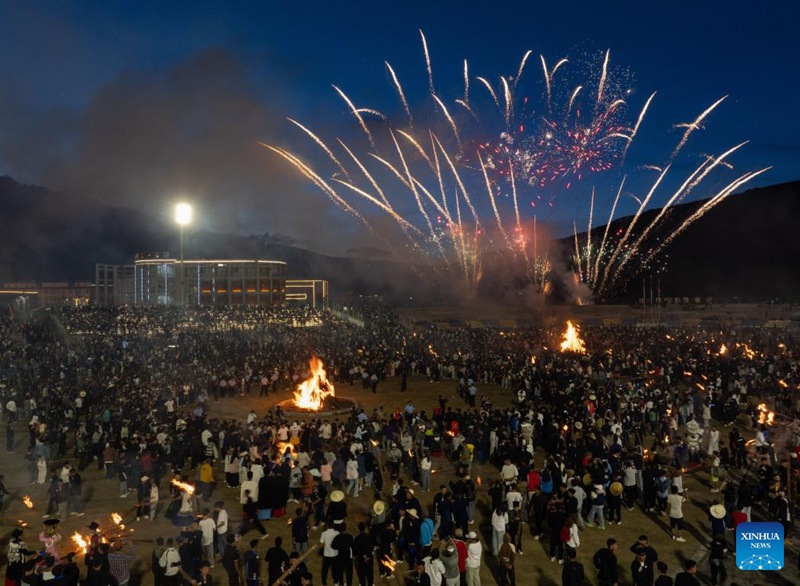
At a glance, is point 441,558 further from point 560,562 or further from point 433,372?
point 433,372

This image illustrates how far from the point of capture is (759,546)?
A: 8750 mm

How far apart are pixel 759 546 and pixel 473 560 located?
4127 mm

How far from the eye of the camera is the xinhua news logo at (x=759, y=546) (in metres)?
8.65

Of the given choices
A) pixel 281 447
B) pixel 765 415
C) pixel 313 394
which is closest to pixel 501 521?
pixel 281 447

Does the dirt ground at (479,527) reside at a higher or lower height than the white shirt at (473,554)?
lower

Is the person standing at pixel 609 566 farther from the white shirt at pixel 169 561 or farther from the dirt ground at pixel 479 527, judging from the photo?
the white shirt at pixel 169 561

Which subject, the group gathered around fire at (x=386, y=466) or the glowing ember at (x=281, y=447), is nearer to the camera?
the group gathered around fire at (x=386, y=466)

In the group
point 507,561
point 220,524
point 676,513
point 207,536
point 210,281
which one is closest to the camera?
point 507,561

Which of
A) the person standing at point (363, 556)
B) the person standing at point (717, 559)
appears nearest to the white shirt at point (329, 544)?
the person standing at point (363, 556)

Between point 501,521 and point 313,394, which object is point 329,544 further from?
point 313,394

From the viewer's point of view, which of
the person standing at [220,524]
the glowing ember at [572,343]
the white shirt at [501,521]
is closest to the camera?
the person standing at [220,524]

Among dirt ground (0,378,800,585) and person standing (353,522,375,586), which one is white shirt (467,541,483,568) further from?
person standing (353,522,375,586)

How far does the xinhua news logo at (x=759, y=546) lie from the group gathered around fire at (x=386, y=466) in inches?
34.5

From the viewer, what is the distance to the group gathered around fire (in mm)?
10000
